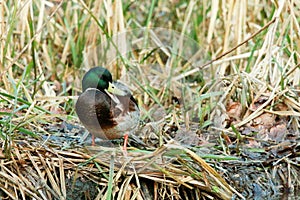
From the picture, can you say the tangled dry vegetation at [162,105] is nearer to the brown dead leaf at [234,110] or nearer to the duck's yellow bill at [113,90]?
the brown dead leaf at [234,110]

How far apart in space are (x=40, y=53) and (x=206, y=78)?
1529 millimetres

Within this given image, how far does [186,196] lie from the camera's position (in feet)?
12.5

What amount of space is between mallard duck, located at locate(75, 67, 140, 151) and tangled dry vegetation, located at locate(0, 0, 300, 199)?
0.43ft

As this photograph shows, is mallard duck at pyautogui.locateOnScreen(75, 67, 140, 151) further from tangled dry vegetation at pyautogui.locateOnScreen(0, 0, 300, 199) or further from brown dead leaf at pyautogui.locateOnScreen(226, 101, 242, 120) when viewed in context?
brown dead leaf at pyautogui.locateOnScreen(226, 101, 242, 120)

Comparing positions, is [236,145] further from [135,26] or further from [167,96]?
[135,26]

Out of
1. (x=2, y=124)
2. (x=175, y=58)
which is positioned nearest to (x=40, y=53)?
(x=175, y=58)

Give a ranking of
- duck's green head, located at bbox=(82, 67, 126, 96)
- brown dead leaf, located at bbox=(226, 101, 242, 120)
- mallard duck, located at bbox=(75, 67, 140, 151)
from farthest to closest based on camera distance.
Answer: brown dead leaf, located at bbox=(226, 101, 242, 120) < duck's green head, located at bbox=(82, 67, 126, 96) < mallard duck, located at bbox=(75, 67, 140, 151)

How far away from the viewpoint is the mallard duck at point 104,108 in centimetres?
387

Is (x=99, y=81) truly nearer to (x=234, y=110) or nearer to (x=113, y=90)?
(x=113, y=90)

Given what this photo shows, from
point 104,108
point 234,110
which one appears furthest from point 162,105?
point 104,108

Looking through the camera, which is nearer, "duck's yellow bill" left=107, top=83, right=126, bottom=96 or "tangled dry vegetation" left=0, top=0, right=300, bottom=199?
"tangled dry vegetation" left=0, top=0, right=300, bottom=199

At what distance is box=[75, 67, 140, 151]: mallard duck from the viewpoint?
3.87 m

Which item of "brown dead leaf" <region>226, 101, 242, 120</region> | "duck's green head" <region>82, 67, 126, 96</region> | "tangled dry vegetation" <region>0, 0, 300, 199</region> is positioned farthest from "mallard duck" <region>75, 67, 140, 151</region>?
"brown dead leaf" <region>226, 101, 242, 120</region>

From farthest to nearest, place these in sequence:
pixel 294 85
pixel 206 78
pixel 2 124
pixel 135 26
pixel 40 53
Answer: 1. pixel 135 26
2. pixel 40 53
3. pixel 206 78
4. pixel 294 85
5. pixel 2 124
